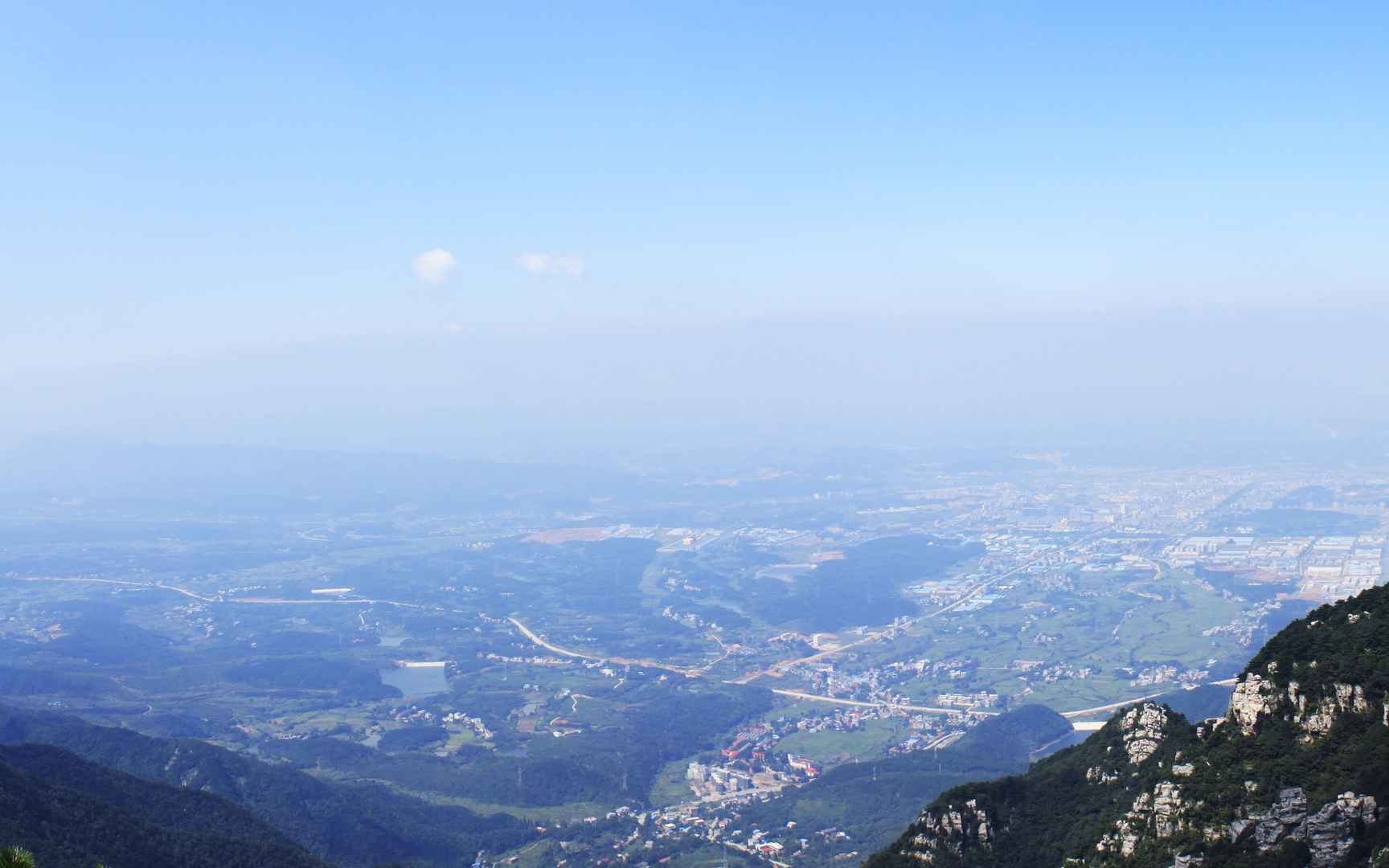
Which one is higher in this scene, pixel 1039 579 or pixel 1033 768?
pixel 1033 768

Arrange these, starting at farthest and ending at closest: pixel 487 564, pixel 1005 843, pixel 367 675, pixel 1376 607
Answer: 1. pixel 487 564
2. pixel 367 675
3. pixel 1005 843
4. pixel 1376 607

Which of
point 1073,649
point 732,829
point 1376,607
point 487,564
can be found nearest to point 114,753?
point 732,829

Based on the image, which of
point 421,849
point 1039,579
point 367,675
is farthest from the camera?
point 1039,579

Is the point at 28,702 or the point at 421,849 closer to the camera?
the point at 421,849

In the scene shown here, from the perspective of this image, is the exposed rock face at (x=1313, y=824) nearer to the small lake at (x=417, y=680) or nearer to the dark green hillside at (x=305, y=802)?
the dark green hillside at (x=305, y=802)

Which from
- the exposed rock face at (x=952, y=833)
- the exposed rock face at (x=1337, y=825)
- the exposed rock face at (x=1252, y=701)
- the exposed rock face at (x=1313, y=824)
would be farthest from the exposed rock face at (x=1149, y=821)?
the exposed rock face at (x=952, y=833)

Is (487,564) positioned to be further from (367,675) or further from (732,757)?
(732,757)
